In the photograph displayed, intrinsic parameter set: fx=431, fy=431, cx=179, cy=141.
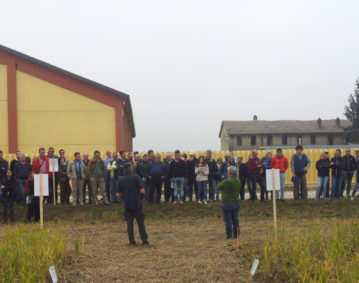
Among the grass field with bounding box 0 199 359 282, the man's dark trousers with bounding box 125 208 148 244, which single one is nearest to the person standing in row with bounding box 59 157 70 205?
the grass field with bounding box 0 199 359 282

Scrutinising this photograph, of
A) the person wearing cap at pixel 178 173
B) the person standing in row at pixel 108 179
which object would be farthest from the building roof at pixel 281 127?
the person wearing cap at pixel 178 173

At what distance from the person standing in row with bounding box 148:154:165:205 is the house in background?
5859cm

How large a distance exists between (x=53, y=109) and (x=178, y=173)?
45.1ft

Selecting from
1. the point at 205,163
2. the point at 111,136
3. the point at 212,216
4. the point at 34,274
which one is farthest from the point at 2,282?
the point at 111,136

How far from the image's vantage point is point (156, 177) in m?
16.9

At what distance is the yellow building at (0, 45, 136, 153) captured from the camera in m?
27.5

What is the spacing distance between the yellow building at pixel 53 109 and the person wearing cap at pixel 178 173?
1093cm

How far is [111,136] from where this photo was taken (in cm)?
2767

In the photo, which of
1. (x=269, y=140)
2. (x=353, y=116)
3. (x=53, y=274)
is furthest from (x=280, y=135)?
(x=53, y=274)

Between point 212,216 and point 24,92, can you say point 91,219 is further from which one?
point 24,92

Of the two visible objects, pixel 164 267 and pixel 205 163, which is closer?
pixel 164 267

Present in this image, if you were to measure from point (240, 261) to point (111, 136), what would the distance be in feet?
66.9

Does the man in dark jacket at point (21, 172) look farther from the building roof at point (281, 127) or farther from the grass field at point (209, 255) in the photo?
Answer: the building roof at point (281, 127)

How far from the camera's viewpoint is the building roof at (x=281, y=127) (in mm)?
75750
